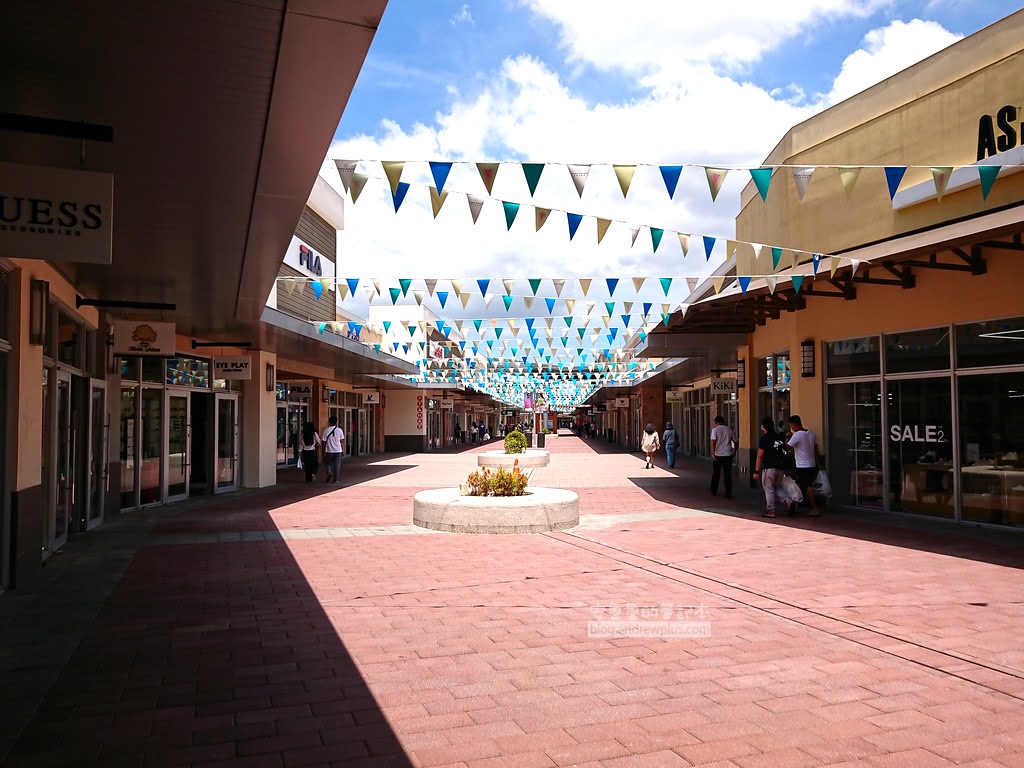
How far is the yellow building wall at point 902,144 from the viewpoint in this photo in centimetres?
1089

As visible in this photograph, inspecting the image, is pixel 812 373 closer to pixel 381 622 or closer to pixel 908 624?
pixel 908 624

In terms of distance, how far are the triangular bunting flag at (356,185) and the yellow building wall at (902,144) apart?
5.93 meters

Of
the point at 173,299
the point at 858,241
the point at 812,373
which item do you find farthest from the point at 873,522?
the point at 173,299

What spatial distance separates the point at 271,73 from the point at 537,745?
3.65 metres

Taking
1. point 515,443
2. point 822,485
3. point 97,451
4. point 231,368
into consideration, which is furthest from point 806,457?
point 515,443

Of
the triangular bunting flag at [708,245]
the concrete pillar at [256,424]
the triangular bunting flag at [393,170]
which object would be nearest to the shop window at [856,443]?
the triangular bunting flag at [708,245]

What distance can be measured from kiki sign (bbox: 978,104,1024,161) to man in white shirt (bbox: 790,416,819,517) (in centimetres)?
451

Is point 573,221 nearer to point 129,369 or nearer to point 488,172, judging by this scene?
point 488,172

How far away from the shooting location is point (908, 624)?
5992 millimetres

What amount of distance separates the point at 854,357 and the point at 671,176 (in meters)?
7.36

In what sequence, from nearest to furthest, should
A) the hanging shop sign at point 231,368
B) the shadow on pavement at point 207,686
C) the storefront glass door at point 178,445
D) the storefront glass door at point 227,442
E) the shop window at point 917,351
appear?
the shadow on pavement at point 207,686, the shop window at point 917,351, the storefront glass door at point 178,445, the hanging shop sign at point 231,368, the storefront glass door at point 227,442

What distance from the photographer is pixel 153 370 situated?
14477mm

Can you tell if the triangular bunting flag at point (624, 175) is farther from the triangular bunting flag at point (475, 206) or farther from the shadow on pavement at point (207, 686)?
the shadow on pavement at point (207, 686)

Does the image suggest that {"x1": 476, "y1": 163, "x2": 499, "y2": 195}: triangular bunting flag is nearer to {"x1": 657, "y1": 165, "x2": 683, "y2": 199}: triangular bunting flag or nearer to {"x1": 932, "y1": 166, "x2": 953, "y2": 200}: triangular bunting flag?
{"x1": 657, "y1": 165, "x2": 683, "y2": 199}: triangular bunting flag
